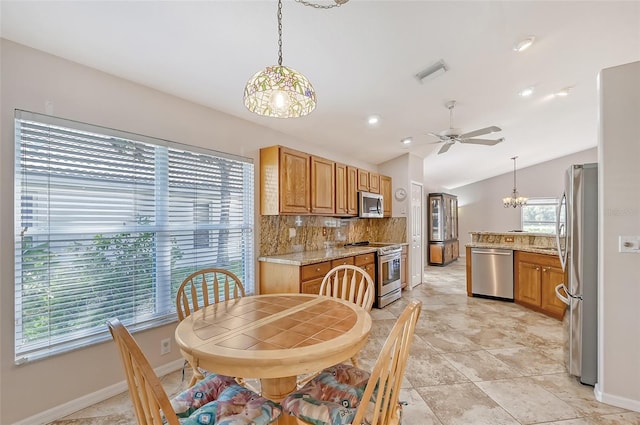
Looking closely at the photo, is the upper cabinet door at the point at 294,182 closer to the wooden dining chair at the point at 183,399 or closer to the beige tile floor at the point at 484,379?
the beige tile floor at the point at 484,379

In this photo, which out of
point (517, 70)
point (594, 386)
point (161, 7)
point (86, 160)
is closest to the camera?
point (161, 7)

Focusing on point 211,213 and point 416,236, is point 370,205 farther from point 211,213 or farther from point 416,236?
point 211,213

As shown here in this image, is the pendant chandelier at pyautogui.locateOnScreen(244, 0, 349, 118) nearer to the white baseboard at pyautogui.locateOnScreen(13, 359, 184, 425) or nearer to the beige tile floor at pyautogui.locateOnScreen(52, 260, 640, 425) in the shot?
the beige tile floor at pyautogui.locateOnScreen(52, 260, 640, 425)

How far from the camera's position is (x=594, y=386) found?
2209 millimetres

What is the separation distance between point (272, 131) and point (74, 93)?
194cm

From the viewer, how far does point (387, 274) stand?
4496 mm

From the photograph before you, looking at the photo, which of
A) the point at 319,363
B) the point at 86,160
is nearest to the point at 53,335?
the point at 86,160

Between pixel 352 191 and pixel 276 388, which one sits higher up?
pixel 352 191

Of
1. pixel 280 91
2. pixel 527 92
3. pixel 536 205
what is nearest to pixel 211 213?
pixel 280 91

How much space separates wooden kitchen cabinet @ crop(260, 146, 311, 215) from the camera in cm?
322

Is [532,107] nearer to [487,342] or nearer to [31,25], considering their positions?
[487,342]

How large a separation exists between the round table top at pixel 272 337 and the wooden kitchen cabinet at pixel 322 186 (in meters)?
1.93

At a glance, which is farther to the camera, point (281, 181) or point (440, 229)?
point (440, 229)

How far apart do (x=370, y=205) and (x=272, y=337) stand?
144 inches
